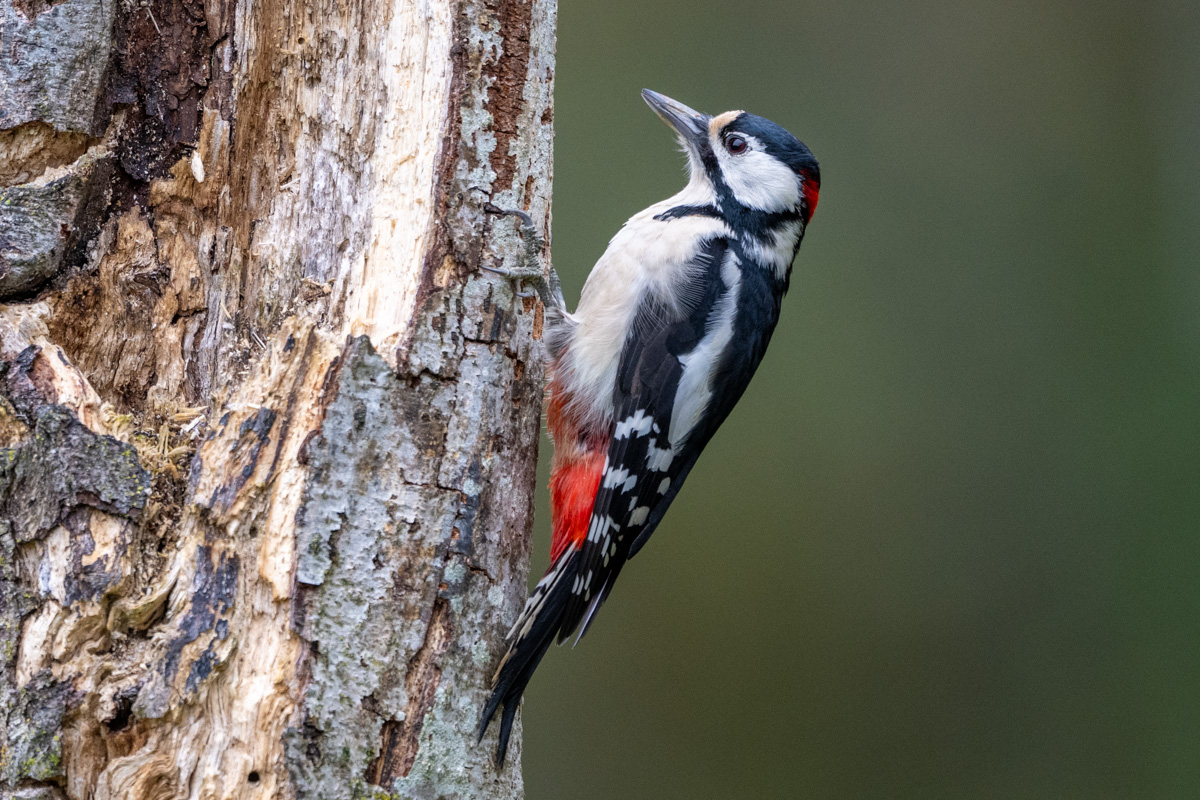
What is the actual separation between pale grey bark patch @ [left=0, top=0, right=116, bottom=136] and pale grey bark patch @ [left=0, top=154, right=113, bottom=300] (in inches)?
3.3

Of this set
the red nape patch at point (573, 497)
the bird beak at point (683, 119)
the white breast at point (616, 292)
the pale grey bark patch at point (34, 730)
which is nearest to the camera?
the pale grey bark patch at point (34, 730)

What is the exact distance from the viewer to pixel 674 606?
12.6ft

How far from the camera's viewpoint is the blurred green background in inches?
148

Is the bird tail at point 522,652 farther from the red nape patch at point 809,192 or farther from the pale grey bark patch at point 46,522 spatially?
the red nape patch at point 809,192

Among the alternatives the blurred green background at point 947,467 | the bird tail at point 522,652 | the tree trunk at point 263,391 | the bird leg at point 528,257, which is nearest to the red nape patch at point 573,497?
the bird tail at point 522,652

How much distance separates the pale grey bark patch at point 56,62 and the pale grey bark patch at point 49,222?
8 centimetres

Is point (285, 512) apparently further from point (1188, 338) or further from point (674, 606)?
point (1188, 338)

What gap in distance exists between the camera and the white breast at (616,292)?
7.47ft

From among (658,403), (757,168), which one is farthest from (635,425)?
(757,168)

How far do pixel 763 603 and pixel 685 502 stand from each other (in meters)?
0.49

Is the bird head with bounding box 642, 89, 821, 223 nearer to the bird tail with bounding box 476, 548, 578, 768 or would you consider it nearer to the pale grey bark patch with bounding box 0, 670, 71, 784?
the bird tail with bounding box 476, 548, 578, 768

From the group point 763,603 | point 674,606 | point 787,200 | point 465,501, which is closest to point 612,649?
point 674,606

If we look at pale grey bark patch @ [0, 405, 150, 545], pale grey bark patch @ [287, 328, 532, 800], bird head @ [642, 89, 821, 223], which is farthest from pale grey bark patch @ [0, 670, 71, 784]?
bird head @ [642, 89, 821, 223]

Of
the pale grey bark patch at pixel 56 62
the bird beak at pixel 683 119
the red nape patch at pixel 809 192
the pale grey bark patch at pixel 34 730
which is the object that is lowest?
the pale grey bark patch at pixel 34 730
